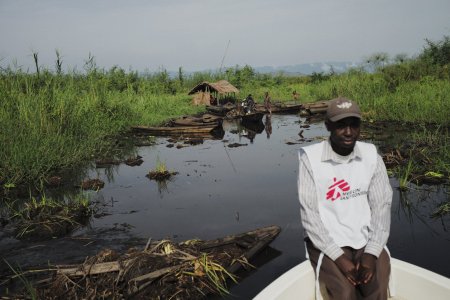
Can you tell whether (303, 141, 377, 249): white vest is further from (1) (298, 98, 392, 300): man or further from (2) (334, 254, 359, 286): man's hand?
→ (2) (334, 254, 359, 286): man's hand

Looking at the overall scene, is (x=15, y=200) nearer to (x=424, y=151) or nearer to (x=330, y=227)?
(x=330, y=227)

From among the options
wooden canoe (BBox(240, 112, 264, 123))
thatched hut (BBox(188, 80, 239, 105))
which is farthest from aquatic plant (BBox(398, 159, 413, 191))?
thatched hut (BBox(188, 80, 239, 105))

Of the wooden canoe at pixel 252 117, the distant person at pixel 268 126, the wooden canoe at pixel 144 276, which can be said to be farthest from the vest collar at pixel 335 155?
the wooden canoe at pixel 252 117

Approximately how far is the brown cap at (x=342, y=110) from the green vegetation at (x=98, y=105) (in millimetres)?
7803

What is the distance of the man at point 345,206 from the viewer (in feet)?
7.83

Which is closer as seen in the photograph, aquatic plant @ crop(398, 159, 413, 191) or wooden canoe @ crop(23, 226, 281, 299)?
wooden canoe @ crop(23, 226, 281, 299)

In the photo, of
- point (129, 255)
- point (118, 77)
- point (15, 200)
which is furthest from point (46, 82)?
point (118, 77)

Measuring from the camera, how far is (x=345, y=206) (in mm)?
2500

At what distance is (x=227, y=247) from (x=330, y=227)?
2.69 metres

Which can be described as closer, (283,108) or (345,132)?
(345,132)

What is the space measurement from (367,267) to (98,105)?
14.1 meters

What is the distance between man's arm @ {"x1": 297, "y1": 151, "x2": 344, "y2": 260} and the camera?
239cm

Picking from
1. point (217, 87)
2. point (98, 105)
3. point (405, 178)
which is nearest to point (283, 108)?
point (217, 87)

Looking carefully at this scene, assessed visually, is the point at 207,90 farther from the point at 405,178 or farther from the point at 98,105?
the point at 405,178
